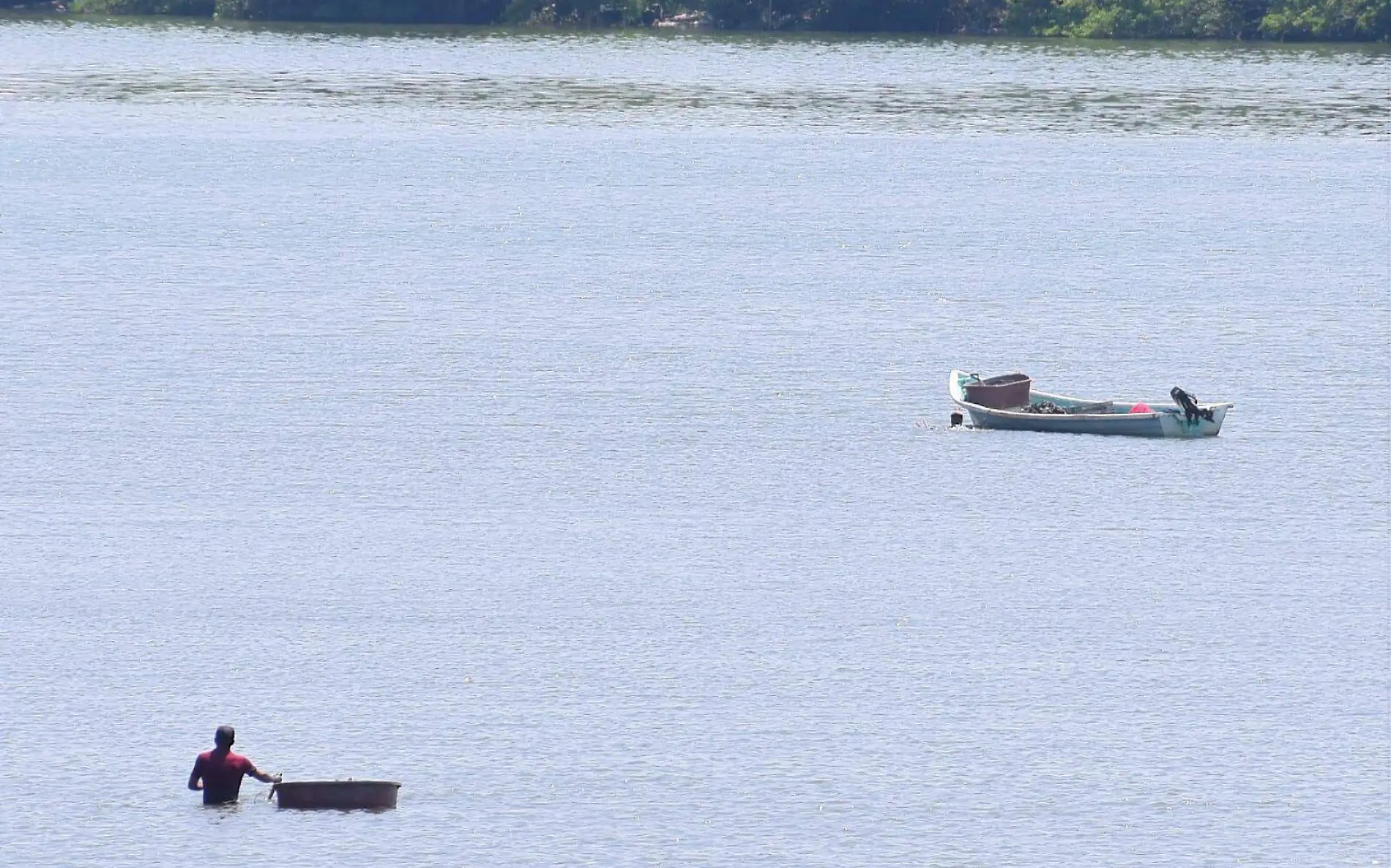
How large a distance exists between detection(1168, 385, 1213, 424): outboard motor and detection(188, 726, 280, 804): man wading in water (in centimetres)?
3418

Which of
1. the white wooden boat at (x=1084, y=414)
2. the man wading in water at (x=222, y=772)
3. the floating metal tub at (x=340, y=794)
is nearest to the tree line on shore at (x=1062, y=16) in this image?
the white wooden boat at (x=1084, y=414)

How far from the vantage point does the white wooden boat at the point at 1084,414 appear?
228 feet

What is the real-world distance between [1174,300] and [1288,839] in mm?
53062

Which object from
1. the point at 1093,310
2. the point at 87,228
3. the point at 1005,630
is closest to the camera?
the point at 1005,630

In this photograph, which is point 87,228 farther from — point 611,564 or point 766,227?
point 611,564

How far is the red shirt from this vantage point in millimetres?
42188

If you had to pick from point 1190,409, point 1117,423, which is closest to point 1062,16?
point 1117,423

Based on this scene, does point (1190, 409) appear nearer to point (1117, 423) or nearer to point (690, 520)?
point (1117, 423)

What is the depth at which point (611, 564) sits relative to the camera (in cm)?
5581

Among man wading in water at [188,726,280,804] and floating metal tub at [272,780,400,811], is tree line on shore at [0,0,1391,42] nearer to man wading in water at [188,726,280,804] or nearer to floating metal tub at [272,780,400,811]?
floating metal tub at [272,780,400,811]

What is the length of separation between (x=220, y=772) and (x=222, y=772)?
0.08 ft

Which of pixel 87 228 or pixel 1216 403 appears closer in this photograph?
pixel 1216 403

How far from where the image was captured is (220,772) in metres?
42.2

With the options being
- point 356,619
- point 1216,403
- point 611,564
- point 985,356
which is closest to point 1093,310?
point 985,356
